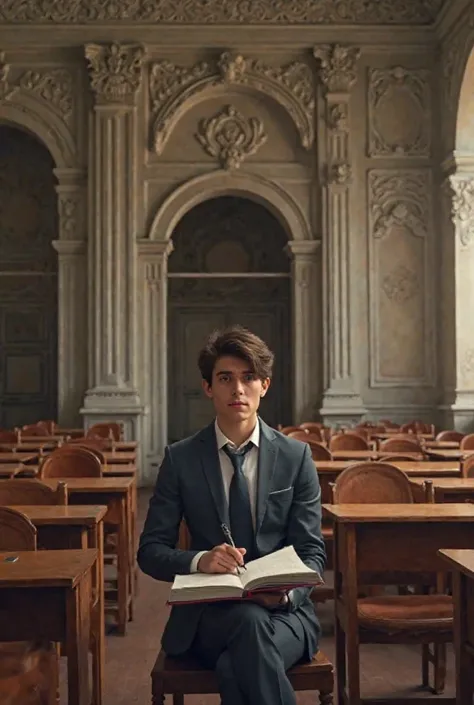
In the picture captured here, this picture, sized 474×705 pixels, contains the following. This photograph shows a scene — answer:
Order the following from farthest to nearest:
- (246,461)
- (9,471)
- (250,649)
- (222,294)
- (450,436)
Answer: (222,294), (450,436), (9,471), (246,461), (250,649)

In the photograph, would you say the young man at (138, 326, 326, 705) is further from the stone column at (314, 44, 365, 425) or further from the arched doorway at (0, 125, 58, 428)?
the arched doorway at (0, 125, 58, 428)

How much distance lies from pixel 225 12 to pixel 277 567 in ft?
41.0

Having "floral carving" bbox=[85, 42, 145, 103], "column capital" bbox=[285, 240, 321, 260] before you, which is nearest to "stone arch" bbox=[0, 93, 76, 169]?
"floral carving" bbox=[85, 42, 145, 103]

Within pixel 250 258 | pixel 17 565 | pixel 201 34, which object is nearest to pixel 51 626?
pixel 17 565

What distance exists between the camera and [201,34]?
1404cm

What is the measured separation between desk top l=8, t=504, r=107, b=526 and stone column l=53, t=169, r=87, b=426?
9.60 m

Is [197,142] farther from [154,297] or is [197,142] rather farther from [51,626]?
[51,626]

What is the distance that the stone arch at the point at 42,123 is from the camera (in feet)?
45.9

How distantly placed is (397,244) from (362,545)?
1059 centimetres

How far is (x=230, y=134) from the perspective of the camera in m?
14.3

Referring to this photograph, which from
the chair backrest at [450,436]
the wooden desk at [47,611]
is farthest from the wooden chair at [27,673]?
the chair backrest at [450,436]

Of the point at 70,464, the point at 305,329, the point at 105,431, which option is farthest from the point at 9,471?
the point at 305,329

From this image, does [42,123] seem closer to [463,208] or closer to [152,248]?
[152,248]

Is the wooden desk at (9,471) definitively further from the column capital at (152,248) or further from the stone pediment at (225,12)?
the stone pediment at (225,12)
